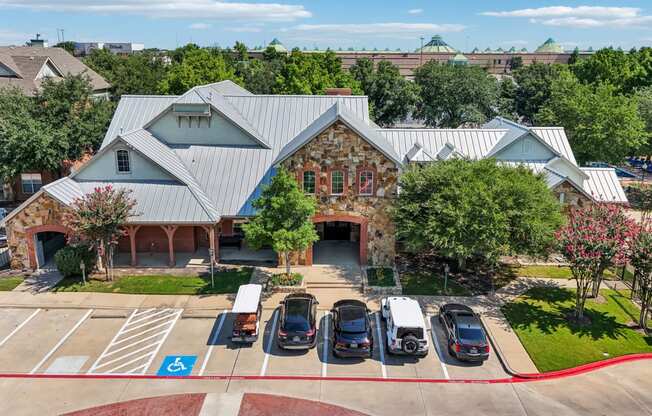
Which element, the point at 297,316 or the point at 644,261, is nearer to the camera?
the point at 297,316

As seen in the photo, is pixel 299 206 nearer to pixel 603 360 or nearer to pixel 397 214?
pixel 397 214

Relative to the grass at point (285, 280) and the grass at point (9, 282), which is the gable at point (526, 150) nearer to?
the grass at point (285, 280)

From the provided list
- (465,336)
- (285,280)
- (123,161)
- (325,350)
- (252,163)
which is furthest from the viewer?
(252,163)

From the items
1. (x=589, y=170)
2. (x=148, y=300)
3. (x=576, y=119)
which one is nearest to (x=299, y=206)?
(x=148, y=300)

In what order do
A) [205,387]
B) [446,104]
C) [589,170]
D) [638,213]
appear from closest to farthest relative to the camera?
[205,387] → [589,170] → [638,213] → [446,104]

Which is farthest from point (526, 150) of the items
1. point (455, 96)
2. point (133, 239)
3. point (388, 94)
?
point (388, 94)

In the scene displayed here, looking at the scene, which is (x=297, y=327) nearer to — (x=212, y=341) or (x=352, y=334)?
(x=352, y=334)
